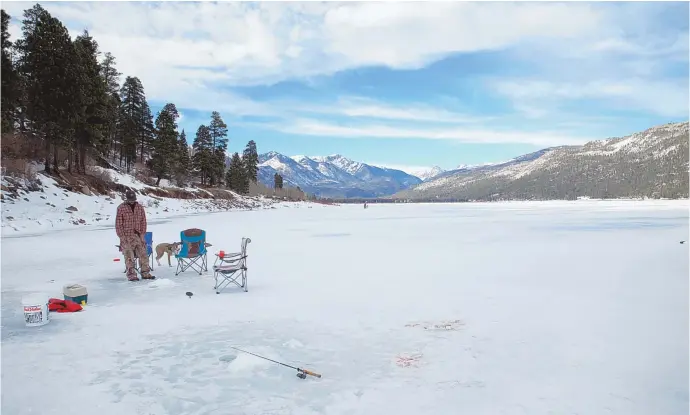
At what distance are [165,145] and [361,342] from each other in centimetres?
5097

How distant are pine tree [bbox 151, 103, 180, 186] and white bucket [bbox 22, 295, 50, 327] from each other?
152 ft

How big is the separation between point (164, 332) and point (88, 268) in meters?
6.52

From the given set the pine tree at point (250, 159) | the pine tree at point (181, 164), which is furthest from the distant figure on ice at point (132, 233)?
the pine tree at point (250, 159)

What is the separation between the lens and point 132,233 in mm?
9422

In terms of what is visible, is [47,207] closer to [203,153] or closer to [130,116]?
[130,116]

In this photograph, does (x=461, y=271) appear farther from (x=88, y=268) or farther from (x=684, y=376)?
Result: (x=88, y=268)

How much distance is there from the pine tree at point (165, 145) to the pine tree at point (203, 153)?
25.5 ft

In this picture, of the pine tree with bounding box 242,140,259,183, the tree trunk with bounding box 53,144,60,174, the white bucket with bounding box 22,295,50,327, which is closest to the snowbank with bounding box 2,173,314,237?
the tree trunk with bounding box 53,144,60,174

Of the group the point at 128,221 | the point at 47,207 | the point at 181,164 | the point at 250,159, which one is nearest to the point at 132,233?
the point at 128,221

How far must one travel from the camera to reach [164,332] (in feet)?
19.8

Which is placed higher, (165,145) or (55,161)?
(165,145)

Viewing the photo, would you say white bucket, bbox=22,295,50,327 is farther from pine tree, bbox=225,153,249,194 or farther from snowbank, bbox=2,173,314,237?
pine tree, bbox=225,153,249,194

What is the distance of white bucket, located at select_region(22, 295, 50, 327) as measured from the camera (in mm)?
6130

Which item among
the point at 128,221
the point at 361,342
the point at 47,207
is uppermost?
the point at 47,207
